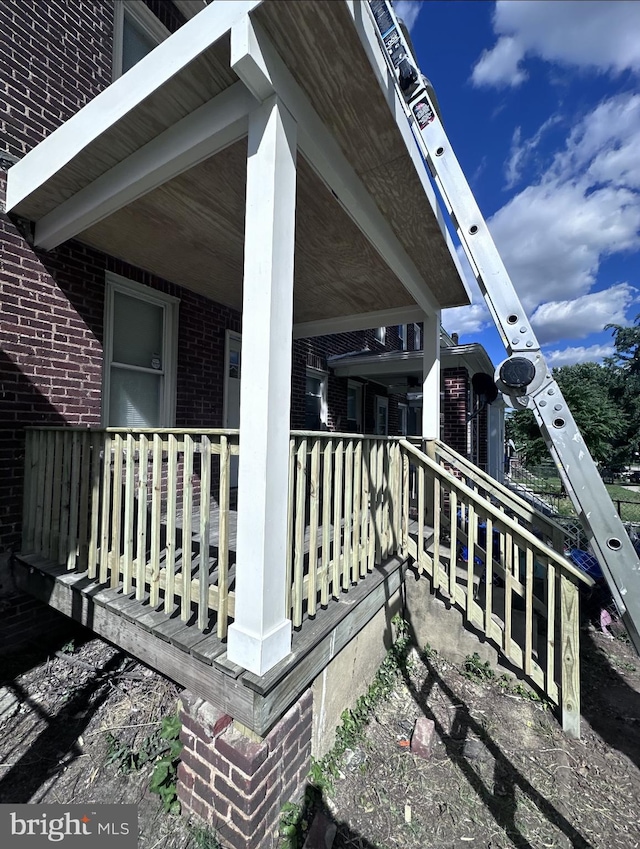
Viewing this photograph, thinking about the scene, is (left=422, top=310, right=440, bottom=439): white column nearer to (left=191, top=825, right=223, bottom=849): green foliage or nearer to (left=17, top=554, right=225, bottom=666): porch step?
(left=17, top=554, right=225, bottom=666): porch step

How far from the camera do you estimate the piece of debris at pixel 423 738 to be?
2332mm

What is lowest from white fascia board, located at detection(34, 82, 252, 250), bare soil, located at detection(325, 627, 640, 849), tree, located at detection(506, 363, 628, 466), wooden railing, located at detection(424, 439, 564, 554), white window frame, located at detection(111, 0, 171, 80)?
bare soil, located at detection(325, 627, 640, 849)

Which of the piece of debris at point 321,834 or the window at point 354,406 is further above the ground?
the window at point 354,406

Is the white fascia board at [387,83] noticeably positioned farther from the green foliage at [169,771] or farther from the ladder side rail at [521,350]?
the green foliage at [169,771]

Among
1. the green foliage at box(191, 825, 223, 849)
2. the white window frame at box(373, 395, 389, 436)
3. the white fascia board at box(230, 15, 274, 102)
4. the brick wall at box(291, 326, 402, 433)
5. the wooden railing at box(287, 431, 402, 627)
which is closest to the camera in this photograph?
the white fascia board at box(230, 15, 274, 102)

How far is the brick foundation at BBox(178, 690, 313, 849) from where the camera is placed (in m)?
1.70

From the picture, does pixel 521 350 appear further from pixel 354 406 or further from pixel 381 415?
pixel 381 415

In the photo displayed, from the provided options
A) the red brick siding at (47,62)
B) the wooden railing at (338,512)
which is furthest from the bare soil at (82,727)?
the red brick siding at (47,62)

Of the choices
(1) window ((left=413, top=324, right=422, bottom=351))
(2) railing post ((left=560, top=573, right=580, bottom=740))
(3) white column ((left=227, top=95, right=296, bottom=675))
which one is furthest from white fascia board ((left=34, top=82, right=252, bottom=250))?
(1) window ((left=413, top=324, right=422, bottom=351))

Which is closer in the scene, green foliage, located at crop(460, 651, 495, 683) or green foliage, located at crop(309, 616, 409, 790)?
green foliage, located at crop(309, 616, 409, 790)

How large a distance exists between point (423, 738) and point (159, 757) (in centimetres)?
159

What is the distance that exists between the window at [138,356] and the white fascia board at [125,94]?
1032 millimetres

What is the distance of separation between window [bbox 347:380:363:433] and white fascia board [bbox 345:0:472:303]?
5.40 meters

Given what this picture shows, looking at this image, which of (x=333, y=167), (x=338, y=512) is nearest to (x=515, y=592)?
(x=338, y=512)
